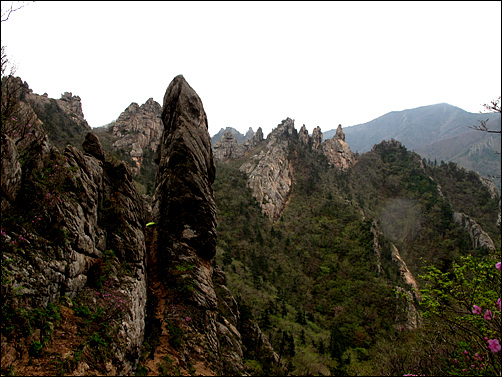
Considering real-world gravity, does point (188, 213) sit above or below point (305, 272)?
above

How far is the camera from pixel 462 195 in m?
99.6

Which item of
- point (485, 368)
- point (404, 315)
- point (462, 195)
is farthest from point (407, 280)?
point (485, 368)

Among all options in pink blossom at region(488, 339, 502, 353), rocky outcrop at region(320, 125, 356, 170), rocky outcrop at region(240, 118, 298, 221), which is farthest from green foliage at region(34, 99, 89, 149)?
rocky outcrop at region(320, 125, 356, 170)

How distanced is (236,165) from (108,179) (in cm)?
9667

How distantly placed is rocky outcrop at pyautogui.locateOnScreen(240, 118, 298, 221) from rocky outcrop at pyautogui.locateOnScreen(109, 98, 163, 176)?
3305 cm

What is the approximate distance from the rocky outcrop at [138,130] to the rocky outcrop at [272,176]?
3305cm

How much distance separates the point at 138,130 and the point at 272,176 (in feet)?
152

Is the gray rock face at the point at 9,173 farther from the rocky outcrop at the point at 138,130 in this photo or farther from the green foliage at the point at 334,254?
the rocky outcrop at the point at 138,130

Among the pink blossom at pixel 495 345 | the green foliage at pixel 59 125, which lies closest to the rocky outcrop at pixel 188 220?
the pink blossom at pixel 495 345

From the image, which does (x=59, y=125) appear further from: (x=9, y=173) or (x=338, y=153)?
(x=338, y=153)

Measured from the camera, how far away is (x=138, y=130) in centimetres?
8850

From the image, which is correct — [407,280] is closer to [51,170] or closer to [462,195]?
[462,195]

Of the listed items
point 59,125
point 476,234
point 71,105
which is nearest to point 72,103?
point 71,105

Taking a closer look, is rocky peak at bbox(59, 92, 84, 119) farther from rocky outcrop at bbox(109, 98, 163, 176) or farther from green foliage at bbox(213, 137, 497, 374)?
green foliage at bbox(213, 137, 497, 374)
